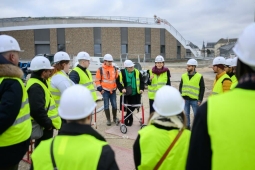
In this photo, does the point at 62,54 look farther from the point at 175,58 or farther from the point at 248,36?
the point at 175,58

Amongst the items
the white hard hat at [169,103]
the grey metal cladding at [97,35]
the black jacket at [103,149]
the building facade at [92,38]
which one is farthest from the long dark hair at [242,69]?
the grey metal cladding at [97,35]

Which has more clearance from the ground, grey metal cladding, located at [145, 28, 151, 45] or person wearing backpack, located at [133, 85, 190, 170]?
grey metal cladding, located at [145, 28, 151, 45]

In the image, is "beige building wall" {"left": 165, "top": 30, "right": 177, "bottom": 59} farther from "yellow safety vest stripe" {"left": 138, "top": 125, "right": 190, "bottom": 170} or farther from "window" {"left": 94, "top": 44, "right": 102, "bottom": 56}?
"yellow safety vest stripe" {"left": 138, "top": 125, "right": 190, "bottom": 170}

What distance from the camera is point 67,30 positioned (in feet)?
142

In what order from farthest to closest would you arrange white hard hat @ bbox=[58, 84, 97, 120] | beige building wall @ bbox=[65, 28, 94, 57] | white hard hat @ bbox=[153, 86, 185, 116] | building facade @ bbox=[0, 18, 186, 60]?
beige building wall @ bbox=[65, 28, 94, 57] < building facade @ bbox=[0, 18, 186, 60] < white hard hat @ bbox=[153, 86, 185, 116] < white hard hat @ bbox=[58, 84, 97, 120]

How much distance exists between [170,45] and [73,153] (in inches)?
1947

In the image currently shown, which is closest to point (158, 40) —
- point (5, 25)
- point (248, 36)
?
point (5, 25)

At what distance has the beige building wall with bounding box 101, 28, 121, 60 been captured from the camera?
44.8 m

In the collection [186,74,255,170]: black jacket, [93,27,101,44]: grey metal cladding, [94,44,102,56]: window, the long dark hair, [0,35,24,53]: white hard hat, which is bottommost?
[186,74,255,170]: black jacket

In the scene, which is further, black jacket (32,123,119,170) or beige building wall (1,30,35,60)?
beige building wall (1,30,35,60)

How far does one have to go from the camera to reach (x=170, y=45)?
49344 millimetres

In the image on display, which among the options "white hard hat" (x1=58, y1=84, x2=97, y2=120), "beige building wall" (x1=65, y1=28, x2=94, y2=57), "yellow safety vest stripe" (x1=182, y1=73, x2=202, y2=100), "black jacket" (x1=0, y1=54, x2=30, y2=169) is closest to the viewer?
"white hard hat" (x1=58, y1=84, x2=97, y2=120)

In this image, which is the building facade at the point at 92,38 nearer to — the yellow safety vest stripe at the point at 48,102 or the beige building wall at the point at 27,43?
the beige building wall at the point at 27,43

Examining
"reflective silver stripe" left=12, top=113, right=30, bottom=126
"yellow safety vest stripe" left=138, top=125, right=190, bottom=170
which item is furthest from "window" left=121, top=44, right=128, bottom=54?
"yellow safety vest stripe" left=138, top=125, right=190, bottom=170
